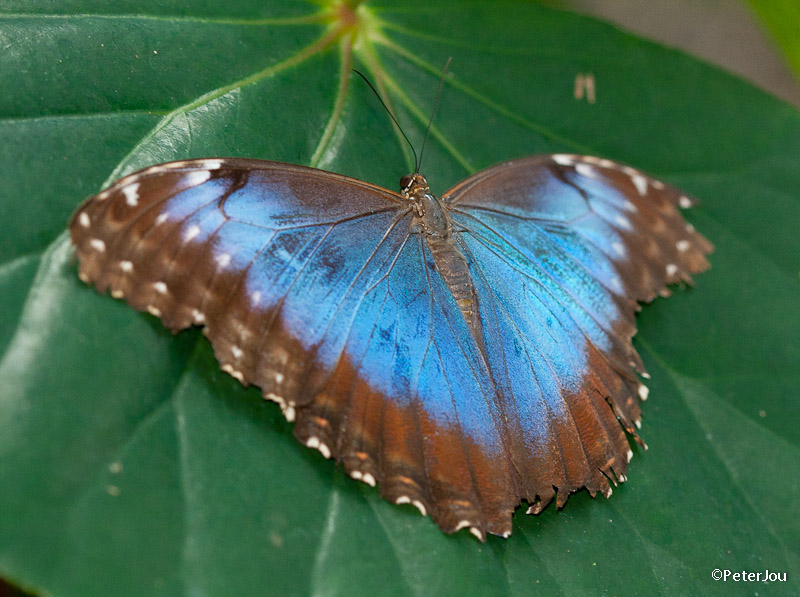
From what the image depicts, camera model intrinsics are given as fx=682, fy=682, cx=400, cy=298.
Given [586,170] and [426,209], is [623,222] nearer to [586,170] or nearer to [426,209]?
[586,170]

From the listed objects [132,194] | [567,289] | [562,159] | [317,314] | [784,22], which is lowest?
[317,314]

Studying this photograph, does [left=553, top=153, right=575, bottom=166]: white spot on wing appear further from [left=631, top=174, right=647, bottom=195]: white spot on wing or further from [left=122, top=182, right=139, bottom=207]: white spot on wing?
[left=122, top=182, right=139, bottom=207]: white spot on wing

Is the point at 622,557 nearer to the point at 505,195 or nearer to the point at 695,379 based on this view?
the point at 695,379

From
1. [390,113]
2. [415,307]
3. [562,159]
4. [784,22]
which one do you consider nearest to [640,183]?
[562,159]

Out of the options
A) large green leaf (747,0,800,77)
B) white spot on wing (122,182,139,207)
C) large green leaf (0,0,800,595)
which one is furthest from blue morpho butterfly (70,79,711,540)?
large green leaf (747,0,800,77)

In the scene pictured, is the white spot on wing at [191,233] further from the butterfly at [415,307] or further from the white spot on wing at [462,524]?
the white spot on wing at [462,524]

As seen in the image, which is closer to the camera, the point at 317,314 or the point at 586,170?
the point at 317,314

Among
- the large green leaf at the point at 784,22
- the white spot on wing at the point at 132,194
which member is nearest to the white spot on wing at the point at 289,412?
the white spot on wing at the point at 132,194

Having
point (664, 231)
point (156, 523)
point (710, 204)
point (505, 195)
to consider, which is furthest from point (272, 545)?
point (710, 204)
